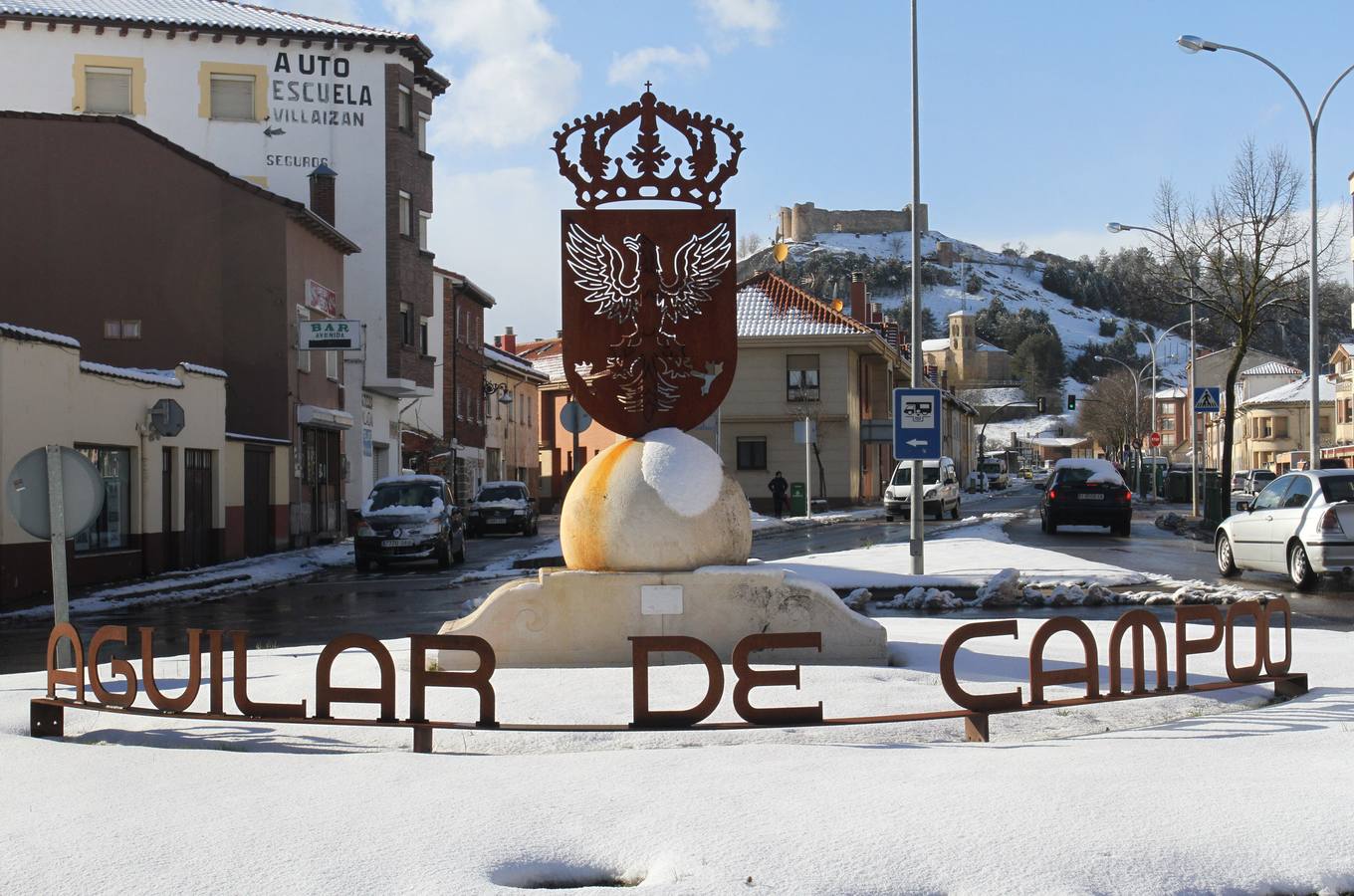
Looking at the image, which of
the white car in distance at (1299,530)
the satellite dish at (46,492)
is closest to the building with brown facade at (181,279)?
the satellite dish at (46,492)

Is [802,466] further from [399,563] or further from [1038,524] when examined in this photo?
[399,563]

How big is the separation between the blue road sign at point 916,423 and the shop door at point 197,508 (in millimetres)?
14262

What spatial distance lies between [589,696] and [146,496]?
17.9m

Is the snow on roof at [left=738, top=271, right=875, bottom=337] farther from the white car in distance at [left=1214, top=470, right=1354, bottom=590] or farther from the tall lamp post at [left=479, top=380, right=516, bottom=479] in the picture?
the white car in distance at [left=1214, top=470, right=1354, bottom=590]

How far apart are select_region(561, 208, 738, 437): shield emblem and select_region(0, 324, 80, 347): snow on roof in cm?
1184

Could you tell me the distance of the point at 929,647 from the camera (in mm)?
10891

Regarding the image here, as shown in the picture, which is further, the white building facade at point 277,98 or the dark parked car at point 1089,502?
the white building facade at point 277,98

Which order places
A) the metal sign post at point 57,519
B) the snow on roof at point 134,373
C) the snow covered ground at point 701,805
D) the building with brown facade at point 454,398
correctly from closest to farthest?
1. the snow covered ground at point 701,805
2. the metal sign post at point 57,519
3. the snow on roof at point 134,373
4. the building with brown facade at point 454,398

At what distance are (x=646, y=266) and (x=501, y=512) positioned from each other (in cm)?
3029

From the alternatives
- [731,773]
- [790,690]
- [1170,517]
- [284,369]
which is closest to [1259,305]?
[1170,517]

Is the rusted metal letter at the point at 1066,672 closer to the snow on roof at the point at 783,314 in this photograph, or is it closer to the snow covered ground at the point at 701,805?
the snow covered ground at the point at 701,805

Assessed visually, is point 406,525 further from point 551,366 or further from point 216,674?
point 551,366

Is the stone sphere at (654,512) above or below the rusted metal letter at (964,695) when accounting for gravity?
above

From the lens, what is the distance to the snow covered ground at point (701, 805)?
484cm
